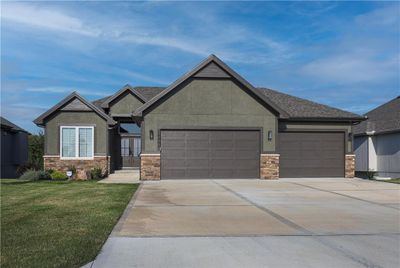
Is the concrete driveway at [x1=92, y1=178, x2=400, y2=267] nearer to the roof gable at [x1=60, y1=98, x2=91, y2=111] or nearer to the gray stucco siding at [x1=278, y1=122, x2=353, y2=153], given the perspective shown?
the gray stucco siding at [x1=278, y1=122, x2=353, y2=153]

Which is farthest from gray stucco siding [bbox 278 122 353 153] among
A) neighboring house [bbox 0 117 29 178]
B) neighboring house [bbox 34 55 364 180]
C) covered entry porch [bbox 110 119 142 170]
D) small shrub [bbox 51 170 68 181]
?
neighboring house [bbox 0 117 29 178]

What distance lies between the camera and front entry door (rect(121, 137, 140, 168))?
1180 inches

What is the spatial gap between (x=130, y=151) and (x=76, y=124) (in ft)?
20.4

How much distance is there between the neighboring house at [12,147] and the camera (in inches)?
1120

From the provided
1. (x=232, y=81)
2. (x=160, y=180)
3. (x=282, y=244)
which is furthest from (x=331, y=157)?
(x=282, y=244)

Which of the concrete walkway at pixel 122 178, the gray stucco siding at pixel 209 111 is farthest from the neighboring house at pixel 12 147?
the gray stucco siding at pixel 209 111

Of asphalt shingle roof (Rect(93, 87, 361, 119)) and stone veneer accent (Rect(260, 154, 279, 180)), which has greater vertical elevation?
asphalt shingle roof (Rect(93, 87, 361, 119))

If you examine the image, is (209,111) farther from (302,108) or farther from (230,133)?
(302,108)

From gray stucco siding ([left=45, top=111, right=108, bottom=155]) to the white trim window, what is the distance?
0.21m

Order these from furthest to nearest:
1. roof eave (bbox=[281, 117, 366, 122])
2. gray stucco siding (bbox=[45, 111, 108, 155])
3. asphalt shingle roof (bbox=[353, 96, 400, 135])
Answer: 1. asphalt shingle roof (bbox=[353, 96, 400, 135])
2. gray stucco siding (bbox=[45, 111, 108, 155])
3. roof eave (bbox=[281, 117, 366, 122])

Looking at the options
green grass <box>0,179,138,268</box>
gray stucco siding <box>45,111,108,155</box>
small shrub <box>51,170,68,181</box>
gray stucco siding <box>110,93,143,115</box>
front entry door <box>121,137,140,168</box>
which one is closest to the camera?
green grass <box>0,179,138,268</box>

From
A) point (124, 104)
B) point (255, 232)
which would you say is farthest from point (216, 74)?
point (255, 232)

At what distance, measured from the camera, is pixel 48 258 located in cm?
631

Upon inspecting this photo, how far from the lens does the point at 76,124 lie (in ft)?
80.5
